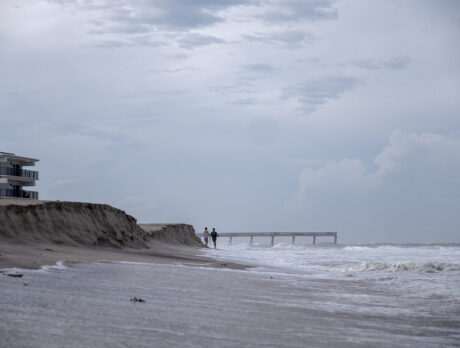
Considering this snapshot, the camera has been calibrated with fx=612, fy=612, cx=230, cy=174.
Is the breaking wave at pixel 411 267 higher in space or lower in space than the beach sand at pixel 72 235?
lower

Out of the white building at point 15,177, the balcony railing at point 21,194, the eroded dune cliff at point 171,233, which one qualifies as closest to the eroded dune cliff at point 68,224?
the eroded dune cliff at point 171,233

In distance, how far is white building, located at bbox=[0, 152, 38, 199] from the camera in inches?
2222

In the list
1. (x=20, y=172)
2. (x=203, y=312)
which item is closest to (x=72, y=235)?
(x=203, y=312)

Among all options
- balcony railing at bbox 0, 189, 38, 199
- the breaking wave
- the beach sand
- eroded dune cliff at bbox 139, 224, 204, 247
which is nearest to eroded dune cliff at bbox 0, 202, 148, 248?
the beach sand

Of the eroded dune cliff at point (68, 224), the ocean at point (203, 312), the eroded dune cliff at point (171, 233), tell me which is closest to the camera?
the ocean at point (203, 312)

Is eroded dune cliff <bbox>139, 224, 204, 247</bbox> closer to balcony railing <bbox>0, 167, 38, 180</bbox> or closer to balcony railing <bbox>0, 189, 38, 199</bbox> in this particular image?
balcony railing <bbox>0, 189, 38, 199</bbox>

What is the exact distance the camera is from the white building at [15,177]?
2222 inches

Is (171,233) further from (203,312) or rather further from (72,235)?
(203,312)

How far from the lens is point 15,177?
58.2 metres

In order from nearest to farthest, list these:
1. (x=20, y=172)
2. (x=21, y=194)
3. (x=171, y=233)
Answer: (x=171, y=233) < (x=21, y=194) < (x=20, y=172)

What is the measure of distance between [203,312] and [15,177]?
55.3 metres

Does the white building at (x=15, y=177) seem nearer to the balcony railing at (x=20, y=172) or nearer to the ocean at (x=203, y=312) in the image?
the balcony railing at (x=20, y=172)

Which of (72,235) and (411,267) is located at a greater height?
(72,235)

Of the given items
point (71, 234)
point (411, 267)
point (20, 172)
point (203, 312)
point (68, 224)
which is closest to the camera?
point (203, 312)
